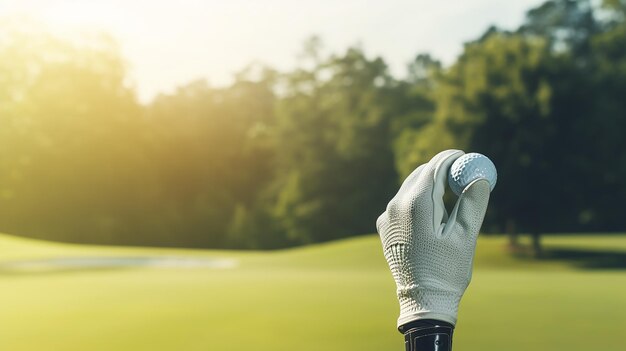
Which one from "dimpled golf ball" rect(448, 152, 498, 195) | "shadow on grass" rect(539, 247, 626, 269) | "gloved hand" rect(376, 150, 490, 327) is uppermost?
"shadow on grass" rect(539, 247, 626, 269)

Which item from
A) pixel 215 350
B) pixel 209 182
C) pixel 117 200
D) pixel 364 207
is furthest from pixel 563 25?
pixel 215 350

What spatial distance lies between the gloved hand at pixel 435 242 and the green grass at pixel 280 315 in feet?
22.2

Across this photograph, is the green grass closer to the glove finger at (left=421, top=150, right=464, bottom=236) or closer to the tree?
the glove finger at (left=421, top=150, right=464, bottom=236)

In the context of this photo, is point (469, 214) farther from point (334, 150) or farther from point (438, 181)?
point (334, 150)

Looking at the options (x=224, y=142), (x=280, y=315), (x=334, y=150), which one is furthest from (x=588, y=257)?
(x=224, y=142)

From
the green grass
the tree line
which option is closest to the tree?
the tree line

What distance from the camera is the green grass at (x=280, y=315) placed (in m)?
9.12

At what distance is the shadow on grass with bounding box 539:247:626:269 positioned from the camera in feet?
90.8

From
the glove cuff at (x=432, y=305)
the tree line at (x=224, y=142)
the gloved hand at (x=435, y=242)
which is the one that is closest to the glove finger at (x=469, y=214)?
the gloved hand at (x=435, y=242)

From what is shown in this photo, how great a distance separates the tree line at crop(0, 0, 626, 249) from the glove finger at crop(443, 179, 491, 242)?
3491cm

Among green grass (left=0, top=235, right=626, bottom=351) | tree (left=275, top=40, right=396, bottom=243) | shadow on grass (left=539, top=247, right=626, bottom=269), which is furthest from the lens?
tree (left=275, top=40, right=396, bottom=243)

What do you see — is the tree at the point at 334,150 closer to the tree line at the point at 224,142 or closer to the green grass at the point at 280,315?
the tree line at the point at 224,142

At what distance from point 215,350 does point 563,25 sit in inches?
1858

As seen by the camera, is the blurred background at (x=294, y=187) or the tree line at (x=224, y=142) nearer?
the blurred background at (x=294, y=187)
